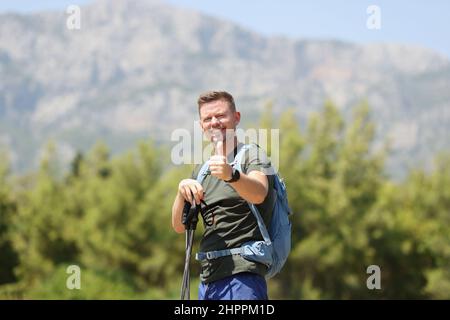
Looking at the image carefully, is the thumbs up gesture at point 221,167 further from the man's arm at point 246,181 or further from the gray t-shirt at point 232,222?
the gray t-shirt at point 232,222

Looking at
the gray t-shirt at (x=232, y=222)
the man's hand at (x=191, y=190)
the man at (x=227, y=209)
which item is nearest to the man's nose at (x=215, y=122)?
the man at (x=227, y=209)

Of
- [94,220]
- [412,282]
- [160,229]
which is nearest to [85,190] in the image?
[94,220]

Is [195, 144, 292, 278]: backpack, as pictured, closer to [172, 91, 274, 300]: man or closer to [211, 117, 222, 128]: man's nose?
[172, 91, 274, 300]: man

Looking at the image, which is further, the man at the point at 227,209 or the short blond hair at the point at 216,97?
the short blond hair at the point at 216,97

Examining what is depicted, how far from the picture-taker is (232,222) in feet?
10.6

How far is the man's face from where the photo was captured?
10.7 ft

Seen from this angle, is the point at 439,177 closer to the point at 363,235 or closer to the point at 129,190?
the point at 363,235

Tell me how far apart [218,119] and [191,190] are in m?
0.36

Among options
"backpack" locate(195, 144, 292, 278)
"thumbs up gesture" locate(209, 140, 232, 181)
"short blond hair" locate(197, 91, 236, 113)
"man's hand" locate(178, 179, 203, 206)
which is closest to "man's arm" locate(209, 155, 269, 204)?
"thumbs up gesture" locate(209, 140, 232, 181)

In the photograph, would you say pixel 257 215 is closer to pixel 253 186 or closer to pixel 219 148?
pixel 253 186

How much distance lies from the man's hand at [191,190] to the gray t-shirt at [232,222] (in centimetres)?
10

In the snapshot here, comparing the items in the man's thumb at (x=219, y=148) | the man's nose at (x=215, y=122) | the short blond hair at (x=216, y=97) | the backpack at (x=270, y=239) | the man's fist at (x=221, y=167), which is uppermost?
the short blond hair at (x=216, y=97)

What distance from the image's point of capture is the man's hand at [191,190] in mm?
3182

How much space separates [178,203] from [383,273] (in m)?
33.3
